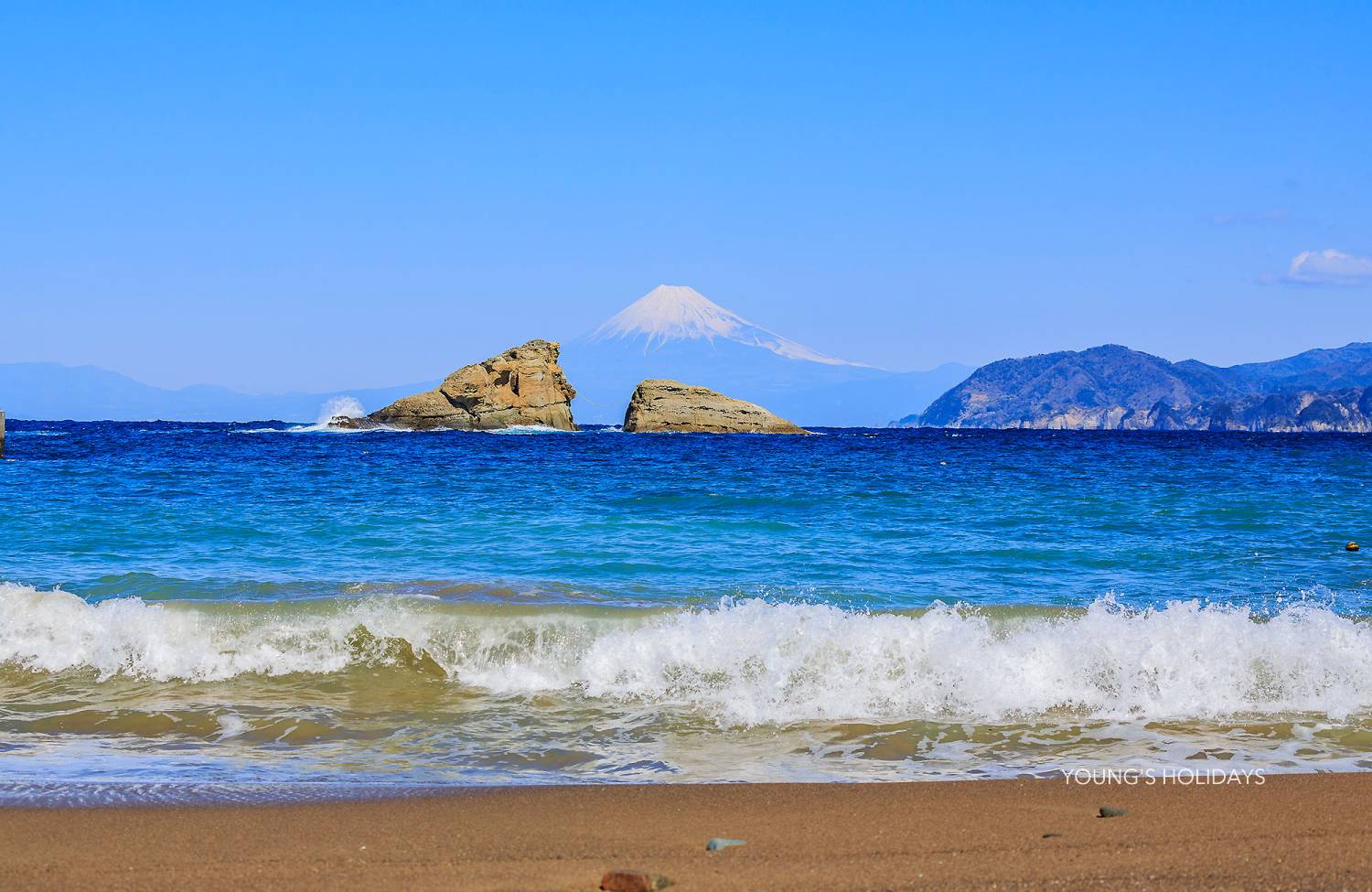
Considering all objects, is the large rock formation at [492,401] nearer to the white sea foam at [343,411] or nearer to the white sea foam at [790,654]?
the white sea foam at [343,411]

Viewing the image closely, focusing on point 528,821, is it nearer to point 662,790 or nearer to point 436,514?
point 662,790

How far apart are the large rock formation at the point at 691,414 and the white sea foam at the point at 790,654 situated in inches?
2858

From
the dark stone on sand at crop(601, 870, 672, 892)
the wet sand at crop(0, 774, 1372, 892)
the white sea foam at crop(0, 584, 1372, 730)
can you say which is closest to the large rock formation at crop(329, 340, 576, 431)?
the white sea foam at crop(0, 584, 1372, 730)

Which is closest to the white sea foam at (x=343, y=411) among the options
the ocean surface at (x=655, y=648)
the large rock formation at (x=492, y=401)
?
the large rock formation at (x=492, y=401)

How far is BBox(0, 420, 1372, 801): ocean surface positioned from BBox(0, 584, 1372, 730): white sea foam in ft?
0.11

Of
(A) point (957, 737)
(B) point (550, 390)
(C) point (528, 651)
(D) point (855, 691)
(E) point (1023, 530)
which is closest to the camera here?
(A) point (957, 737)

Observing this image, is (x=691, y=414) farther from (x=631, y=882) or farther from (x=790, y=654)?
(x=631, y=882)

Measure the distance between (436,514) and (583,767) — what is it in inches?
556

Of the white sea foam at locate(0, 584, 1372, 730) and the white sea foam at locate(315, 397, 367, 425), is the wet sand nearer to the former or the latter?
the white sea foam at locate(0, 584, 1372, 730)


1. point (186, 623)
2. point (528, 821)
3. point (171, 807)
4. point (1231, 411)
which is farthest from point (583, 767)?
point (1231, 411)

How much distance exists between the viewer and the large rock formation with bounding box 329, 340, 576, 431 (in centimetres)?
8625

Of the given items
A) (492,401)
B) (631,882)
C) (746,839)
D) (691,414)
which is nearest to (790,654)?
(746,839)

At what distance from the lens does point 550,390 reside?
90.1 m

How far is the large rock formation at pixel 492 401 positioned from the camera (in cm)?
8625
